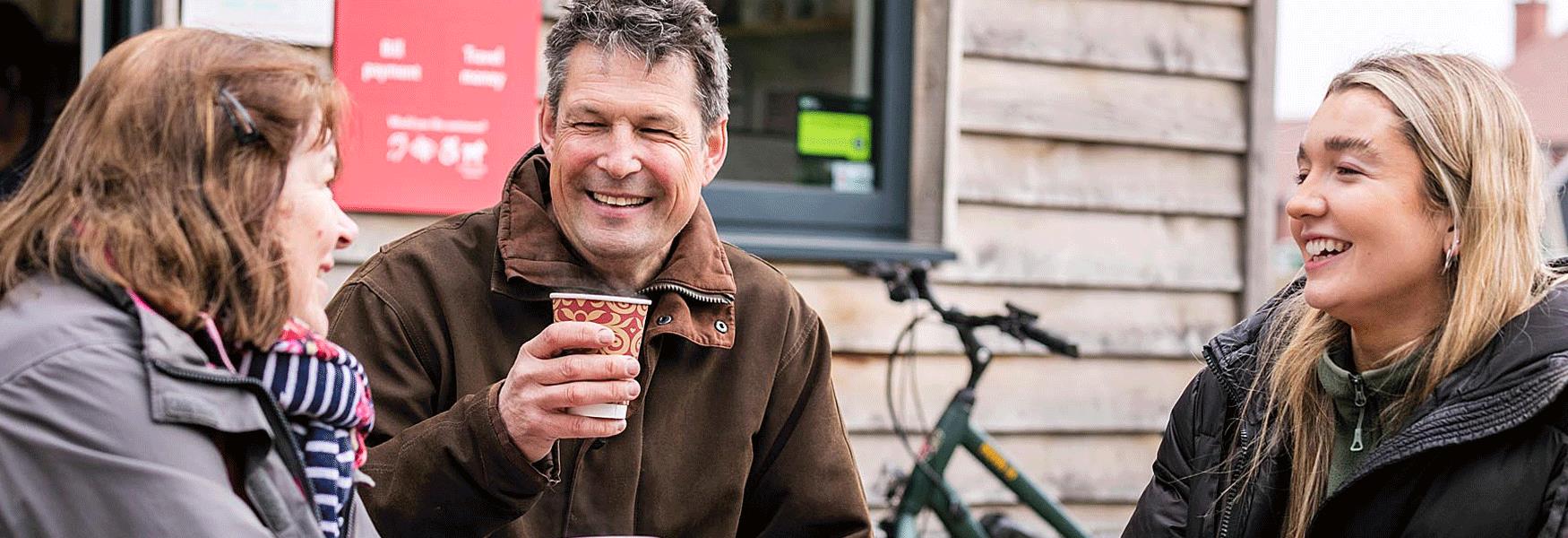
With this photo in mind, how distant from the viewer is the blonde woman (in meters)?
2.06

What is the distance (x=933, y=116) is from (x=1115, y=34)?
0.73m

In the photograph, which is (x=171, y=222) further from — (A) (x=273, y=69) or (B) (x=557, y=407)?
(B) (x=557, y=407)

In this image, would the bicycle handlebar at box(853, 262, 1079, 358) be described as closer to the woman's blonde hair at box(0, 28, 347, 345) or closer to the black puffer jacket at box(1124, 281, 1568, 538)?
the black puffer jacket at box(1124, 281, 1568, 538)

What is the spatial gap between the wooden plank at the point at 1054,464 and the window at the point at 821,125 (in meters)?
0.64

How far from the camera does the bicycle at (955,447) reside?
4062 mm

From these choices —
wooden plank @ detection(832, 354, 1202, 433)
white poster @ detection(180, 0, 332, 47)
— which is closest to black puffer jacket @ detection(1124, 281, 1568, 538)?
wooden plank @ detection(832, 354, 1202, 433)

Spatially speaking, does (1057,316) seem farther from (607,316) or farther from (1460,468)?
(607,316)

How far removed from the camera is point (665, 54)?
2.43 meters

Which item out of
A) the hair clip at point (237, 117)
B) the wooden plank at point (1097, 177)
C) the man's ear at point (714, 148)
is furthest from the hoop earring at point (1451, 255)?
the wooden plank at point (1097, 177)

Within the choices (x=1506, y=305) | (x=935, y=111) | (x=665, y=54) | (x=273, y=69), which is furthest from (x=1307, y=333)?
(x=935, y=111)

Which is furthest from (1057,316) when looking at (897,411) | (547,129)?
Answer: (547,129)

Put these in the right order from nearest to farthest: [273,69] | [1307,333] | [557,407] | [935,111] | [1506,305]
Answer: [273,69]
[557,407]
[1506,305]
[1307,333]
[935,111]

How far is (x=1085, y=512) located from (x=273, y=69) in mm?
3794

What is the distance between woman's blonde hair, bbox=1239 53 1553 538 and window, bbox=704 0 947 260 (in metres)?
2.19
